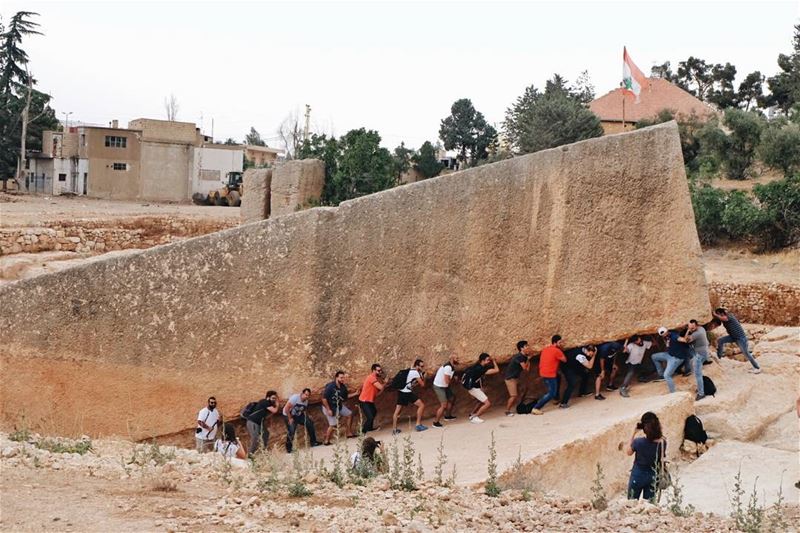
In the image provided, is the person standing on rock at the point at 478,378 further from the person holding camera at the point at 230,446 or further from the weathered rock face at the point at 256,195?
the weathered rock face at the point at 256,195

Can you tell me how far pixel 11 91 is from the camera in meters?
35.1

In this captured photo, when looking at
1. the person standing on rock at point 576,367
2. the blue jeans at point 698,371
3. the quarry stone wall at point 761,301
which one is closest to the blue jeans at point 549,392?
the person standing on rock at point 576,367

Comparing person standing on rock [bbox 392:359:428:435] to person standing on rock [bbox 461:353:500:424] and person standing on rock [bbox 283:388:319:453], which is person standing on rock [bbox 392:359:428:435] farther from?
person standing on rock [bbox 283:388:319:453]

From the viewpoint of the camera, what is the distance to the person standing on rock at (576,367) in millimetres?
9789

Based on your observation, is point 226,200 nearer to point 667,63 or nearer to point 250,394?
point 250,394

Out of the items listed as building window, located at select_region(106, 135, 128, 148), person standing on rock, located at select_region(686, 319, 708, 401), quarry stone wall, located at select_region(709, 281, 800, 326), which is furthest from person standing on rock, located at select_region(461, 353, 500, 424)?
building window, located at select_region(106, 135, 128, 148)

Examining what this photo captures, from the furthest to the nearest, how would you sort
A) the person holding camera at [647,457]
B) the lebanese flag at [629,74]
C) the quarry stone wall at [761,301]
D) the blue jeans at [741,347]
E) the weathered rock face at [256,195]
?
the lebanese flag at [629,74] < the weathered rock face at [256,195] < the quarry stone wall at [761,301] < the blue jeans at [741,347] < the person holding camera at [647,457]

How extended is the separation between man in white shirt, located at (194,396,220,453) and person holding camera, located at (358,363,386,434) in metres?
1.49

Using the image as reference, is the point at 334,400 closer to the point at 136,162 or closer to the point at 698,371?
the point at 698,371

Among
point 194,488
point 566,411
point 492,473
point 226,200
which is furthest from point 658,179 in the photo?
point 226,200

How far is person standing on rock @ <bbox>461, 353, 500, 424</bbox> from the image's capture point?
380 inches

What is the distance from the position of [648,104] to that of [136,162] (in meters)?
18.8

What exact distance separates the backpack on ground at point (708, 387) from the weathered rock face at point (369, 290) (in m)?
0.74

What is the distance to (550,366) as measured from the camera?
9.70 metres
